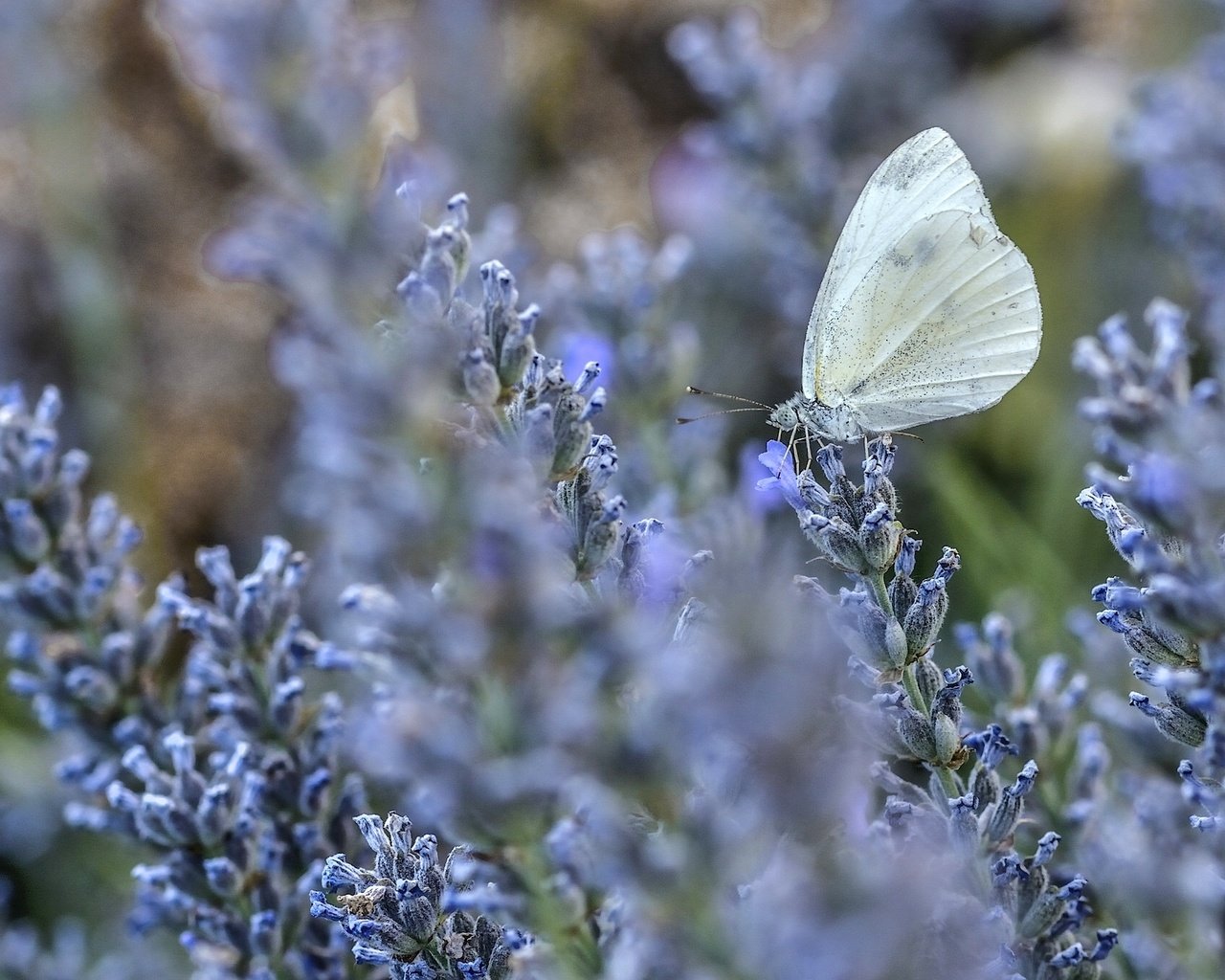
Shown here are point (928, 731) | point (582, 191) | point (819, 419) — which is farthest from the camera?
point (582, 191)

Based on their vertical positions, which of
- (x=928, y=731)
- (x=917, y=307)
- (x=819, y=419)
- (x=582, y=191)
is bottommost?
(x=928, y=731)

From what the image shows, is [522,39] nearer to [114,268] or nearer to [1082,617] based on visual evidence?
[114,268]

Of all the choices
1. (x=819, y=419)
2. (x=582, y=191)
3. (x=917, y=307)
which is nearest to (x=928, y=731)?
(x=819, y=419)

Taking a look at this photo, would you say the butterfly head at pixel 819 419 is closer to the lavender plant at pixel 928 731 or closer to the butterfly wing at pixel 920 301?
the butterfly wing at pixel 920 301

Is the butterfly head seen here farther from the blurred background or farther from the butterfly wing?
the blurred background

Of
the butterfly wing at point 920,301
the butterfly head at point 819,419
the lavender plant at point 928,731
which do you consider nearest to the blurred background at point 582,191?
the butterfly wing at point 920,301

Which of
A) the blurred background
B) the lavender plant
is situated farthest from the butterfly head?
the blurred background

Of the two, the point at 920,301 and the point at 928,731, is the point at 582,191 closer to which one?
the point at 920,301

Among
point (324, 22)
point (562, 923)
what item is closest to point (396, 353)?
point (562, 923)
